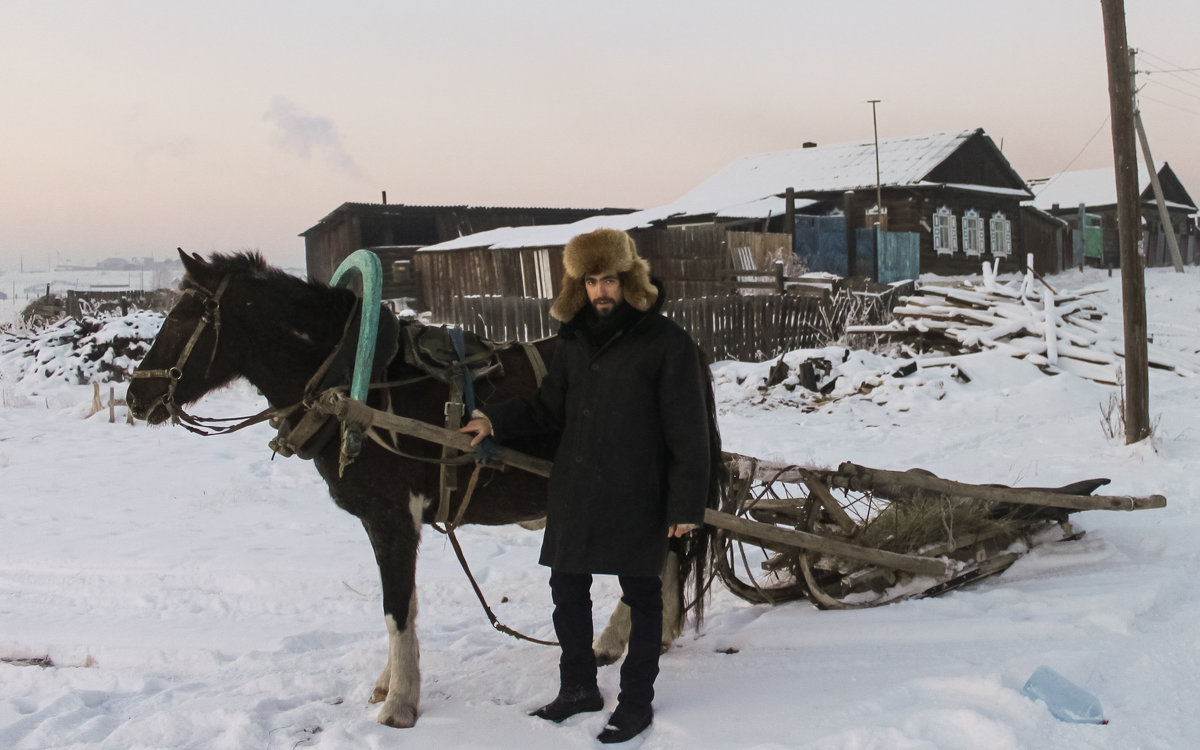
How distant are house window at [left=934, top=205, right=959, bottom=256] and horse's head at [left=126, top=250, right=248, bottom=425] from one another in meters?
27.4

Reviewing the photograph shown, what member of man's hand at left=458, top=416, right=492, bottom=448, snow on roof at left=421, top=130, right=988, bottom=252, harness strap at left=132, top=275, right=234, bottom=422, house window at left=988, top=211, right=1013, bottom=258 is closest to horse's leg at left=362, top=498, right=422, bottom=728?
man's hand at left=458, top=416, right=492, bottom=448

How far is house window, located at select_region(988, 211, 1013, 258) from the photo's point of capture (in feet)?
101

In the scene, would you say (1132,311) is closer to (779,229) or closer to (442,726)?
(442,726)

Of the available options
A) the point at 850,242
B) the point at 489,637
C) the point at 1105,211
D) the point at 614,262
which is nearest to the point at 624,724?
the point at 489,637

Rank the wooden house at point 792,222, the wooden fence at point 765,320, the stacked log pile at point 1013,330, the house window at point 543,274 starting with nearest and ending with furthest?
the stacked log pile at point 1013,330 < the wooden fence at point 765,320 < the wooden house at point 792,222 < the house window at point 543,274

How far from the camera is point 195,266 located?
3.47 meters

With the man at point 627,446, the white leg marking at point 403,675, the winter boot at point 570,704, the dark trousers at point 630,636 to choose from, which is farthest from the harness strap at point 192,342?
the winter boot at point 570,704

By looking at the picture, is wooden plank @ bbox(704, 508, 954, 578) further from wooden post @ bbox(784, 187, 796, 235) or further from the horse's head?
wooden post @ bbox(784, 187, 796, 235)

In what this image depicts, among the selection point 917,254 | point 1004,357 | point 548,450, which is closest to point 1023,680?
point 548,450

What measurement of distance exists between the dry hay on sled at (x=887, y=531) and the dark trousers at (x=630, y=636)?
2.86ft

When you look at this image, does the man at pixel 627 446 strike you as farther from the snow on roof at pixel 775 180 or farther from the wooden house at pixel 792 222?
the snow on roof at pixel 775 180

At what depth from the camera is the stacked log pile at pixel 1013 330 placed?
1196 cm

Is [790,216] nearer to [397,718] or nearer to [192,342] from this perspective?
[192,342]

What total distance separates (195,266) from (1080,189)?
5250 cm
